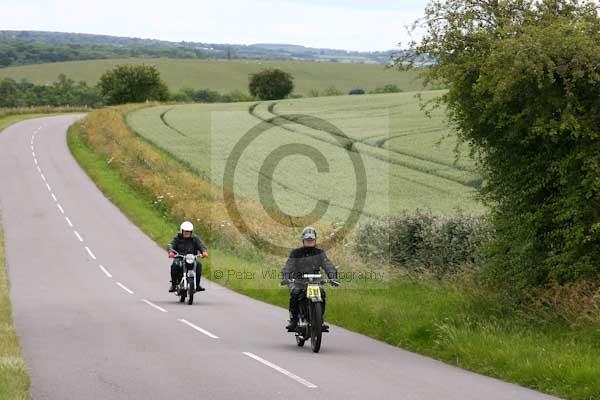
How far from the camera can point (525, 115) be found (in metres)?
Result: 17.0

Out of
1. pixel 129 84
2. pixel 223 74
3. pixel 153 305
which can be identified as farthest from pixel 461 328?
pixel 223 74

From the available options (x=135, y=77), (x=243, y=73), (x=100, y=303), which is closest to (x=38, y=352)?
(x=100, y=303)

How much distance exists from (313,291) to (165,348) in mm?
2542

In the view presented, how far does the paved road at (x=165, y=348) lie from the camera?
461 inches

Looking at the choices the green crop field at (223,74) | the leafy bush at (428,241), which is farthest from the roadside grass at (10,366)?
the green crop field at (223,74)

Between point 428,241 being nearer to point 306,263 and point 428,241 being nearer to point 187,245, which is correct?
point 187,245

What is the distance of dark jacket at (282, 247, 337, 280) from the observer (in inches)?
631

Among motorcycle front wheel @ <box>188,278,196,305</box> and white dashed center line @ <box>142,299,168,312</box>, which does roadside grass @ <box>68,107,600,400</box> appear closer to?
motorcycle front wheel @ <box>188,278,196,305</box>

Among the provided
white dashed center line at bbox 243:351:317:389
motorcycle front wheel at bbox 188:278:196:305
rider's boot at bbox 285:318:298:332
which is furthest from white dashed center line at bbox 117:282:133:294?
white dashed center line at bbox 243:351:317:389

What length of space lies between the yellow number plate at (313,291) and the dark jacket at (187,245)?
8.43 metres

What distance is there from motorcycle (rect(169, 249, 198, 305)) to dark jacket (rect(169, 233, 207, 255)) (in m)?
0.19

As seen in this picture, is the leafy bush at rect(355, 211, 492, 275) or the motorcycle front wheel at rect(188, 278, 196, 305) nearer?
the motorcycle front wheel at rect(188, 278, 196, 305)

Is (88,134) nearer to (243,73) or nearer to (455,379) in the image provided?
(455,379)

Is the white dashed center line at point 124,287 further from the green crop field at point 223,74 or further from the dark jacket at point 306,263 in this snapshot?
the green crop field at point 223,74
